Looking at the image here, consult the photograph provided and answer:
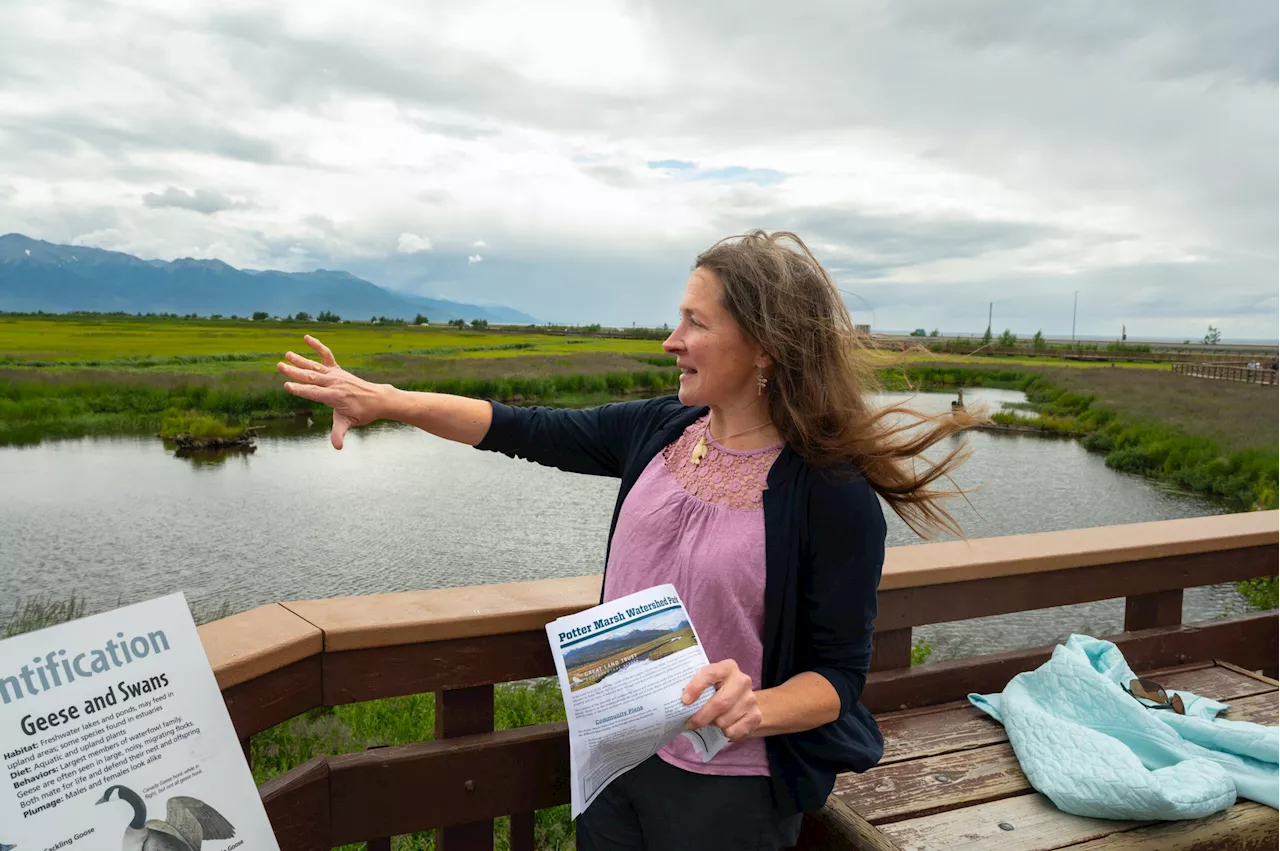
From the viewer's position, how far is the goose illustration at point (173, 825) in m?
1.02

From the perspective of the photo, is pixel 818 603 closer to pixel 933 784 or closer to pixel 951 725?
pixel 933 784

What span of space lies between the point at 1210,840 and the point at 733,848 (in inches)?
Result: 37.3

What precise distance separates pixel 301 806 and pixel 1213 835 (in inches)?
66.4

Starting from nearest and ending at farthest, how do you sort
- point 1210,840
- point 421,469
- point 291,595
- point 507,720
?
point 1210,840 → point 507,720 → point 291,595 → point 421,469

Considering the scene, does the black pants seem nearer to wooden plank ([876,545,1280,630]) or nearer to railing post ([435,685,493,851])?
railing post ([435,685,493,851])

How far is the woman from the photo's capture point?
55.2 inches

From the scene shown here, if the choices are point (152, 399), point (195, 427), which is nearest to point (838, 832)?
point (195, 427)

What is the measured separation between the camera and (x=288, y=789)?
1440 millimetres

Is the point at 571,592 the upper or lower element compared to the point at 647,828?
upper

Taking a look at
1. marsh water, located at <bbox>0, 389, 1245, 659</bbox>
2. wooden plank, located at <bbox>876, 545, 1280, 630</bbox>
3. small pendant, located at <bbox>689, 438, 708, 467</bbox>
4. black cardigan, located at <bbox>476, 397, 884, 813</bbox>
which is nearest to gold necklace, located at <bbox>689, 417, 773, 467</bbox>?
small pendant, located at <bbox>689, 438, 708, 467</bbox>

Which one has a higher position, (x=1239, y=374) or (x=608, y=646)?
(x=1239, y=374)

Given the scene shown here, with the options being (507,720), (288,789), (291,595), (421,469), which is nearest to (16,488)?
(421,469)

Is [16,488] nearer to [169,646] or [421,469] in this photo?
[421,469]

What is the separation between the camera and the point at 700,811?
4.62 feet
